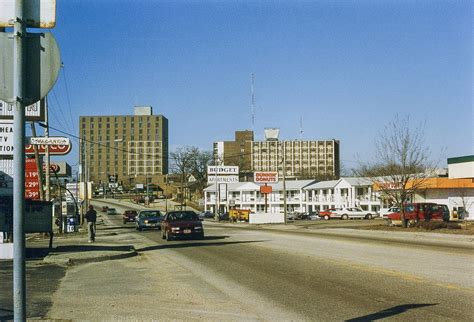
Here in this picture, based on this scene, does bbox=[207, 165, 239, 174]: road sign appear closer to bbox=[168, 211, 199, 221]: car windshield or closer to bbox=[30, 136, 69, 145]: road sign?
bbox=[168, 211, 199, 221]: car windshield

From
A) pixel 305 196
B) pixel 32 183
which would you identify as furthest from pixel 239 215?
pixel 32 183

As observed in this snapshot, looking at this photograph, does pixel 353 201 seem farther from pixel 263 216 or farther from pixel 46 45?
pixel 46 45

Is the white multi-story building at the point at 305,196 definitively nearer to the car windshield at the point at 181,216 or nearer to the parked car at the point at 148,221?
the parked car at the point at 148,221

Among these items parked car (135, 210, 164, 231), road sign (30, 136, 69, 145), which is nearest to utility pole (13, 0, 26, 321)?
road sign (30, 136, 69, 145)

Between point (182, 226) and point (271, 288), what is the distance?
1778 centimetres

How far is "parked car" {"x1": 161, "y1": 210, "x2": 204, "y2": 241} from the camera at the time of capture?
29125mm

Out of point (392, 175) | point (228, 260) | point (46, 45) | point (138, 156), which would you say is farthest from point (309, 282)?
point (138, 156)

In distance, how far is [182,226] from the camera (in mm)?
29188

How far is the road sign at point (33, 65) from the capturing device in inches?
171

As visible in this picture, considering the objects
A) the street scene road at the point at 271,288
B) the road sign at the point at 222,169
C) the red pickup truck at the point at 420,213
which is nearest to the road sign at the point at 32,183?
the street scene road at the point at 271,288

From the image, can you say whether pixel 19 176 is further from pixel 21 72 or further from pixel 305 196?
pixel 305 196

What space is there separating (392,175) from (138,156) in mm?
158251

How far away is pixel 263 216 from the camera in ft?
210

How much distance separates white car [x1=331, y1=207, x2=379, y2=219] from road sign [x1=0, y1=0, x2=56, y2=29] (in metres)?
76.4
